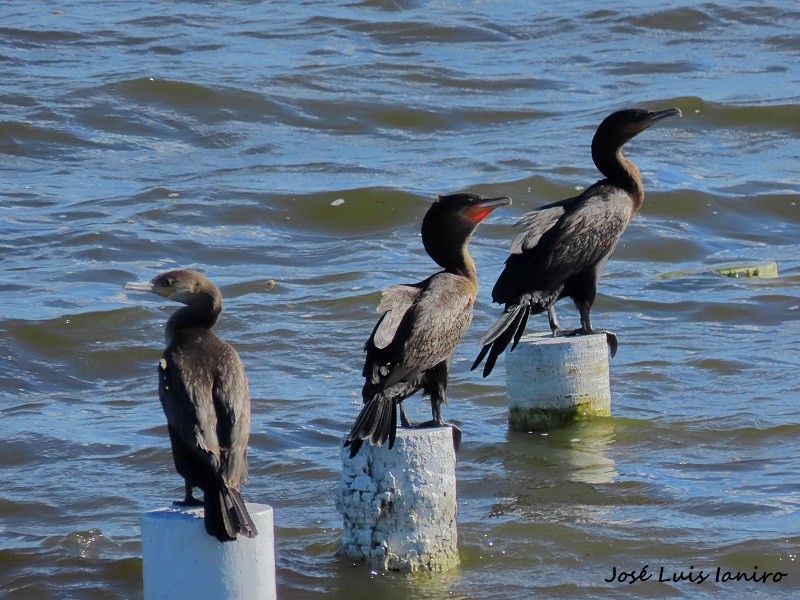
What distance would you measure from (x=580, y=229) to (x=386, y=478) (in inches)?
98.1

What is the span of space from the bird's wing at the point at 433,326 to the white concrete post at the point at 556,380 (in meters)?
1.46

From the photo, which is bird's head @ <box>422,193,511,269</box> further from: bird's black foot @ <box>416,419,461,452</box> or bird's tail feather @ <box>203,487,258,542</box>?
bird's tail feather @ <box>203,487,258,542</box>

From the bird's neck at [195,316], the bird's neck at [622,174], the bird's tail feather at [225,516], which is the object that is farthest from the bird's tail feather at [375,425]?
the bird's neck at [622,174]

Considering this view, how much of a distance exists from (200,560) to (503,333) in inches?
104

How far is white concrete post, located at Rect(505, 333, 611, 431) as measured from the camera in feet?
24.0

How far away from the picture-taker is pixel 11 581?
224 inches

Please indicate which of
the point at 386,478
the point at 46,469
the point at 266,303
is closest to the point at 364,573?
the point at 386,478

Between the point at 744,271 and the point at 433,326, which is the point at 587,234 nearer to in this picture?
the point at 433,326

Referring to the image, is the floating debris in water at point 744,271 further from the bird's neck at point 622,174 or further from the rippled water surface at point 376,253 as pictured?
the bird's neck at point 622,174

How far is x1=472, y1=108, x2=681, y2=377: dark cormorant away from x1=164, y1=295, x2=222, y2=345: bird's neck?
2012 mm

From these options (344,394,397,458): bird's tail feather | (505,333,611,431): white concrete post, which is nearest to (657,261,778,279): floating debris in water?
→ (505,333,611,431): white concrete post

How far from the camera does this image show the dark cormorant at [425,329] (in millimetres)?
5305

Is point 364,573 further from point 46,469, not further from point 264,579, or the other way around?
point 46,469

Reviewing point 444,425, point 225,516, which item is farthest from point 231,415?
point 444,425
